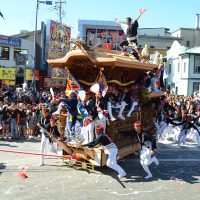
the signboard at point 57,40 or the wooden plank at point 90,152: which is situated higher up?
the signboard at point 57,40

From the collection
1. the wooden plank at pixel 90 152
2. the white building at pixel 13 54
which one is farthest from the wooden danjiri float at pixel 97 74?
the white building at pixel 13 54

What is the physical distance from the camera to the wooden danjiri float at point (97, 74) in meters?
10.1

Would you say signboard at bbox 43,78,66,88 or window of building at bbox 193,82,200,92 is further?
window of building at bbox 193,82,200,92

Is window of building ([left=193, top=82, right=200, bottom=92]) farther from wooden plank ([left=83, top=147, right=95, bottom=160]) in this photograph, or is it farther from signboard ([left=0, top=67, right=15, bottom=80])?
wooden plank ([left=83, top=147, right=95, bottom=160])

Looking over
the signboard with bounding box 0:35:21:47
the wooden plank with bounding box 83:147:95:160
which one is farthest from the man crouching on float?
the signboard with bounding box 0:35:21:47

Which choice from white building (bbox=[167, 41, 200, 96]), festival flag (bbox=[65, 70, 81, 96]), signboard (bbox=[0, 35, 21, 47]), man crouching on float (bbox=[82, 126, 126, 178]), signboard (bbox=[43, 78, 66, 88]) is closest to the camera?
man crouching on float (bbox=[82, 126, 126, 178])

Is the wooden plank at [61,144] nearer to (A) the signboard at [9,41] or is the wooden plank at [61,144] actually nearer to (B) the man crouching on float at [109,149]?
(B) the man crouching on float at [109,149]

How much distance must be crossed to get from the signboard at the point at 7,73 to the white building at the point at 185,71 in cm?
1874

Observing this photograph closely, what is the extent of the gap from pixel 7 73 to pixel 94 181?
88.6ft

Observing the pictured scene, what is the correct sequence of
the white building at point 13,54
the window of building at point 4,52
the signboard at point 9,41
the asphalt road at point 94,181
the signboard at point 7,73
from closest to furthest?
the asphalt road at point 94,181 < the signboard at point 7,73 < the signboard at point 9,41 < the white building at point 13,54 < the window of building at point 4,52

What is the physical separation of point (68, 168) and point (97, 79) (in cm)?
285

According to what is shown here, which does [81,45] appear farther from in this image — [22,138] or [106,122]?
Answer: [22,138]

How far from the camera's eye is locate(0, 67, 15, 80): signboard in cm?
3422

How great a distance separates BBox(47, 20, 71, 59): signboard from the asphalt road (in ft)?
84.3
